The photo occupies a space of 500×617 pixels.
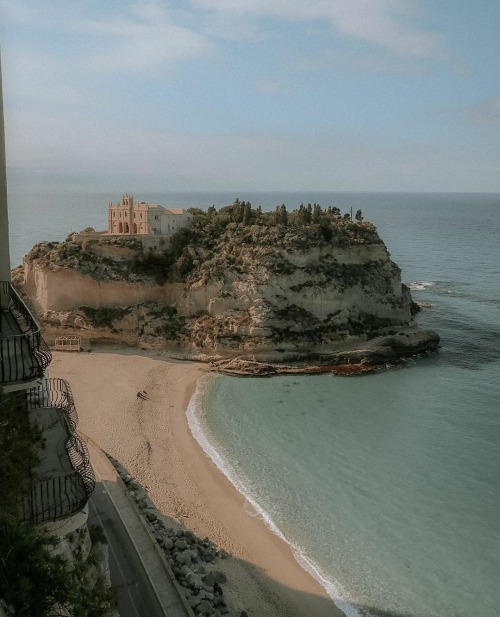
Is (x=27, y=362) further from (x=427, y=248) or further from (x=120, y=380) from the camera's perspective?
(x=427, y=248)

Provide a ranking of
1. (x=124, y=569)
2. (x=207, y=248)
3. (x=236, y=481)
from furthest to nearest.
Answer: (x=207, y=248), (x=236, y=481), (x=124, y=569)

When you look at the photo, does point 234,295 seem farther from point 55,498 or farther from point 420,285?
point 420,285

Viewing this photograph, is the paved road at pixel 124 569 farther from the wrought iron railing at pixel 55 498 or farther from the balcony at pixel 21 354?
the balcony at pixel 21 354

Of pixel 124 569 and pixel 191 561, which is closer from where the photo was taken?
pixel 124 569

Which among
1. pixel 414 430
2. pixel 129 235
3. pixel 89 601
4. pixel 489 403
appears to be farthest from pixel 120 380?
pixel 89 601

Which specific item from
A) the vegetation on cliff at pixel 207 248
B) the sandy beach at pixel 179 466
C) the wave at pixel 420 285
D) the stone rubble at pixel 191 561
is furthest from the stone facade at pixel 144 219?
the wave at pixel 420 285

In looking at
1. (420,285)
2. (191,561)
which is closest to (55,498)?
(191,561)
